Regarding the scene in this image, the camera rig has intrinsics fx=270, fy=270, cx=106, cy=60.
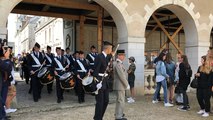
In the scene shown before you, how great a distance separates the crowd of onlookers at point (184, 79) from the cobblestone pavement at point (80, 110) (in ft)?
0.92

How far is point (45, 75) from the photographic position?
7.44 metres

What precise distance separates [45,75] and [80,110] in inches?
55.9

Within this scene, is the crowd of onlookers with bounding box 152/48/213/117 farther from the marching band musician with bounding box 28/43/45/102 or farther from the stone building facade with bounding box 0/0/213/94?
the marching band musician with bounding box 28/43/45/102

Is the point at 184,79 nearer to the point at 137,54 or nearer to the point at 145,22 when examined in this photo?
the point at 137,54

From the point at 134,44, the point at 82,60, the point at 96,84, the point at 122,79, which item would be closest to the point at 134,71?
the point at 134,44

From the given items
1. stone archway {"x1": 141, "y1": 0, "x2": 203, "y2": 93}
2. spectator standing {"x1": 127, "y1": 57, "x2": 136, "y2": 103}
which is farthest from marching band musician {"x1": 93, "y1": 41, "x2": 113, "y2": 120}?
stone archway {"x1": 141, "y1": 0, "x2": 203, "y2": 93}

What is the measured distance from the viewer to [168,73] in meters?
7.99

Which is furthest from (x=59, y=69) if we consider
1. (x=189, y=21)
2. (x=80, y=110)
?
(x=189, y=21)

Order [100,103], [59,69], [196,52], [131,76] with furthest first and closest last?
[196,52]
[131,76]
[59,69]
[100,103]

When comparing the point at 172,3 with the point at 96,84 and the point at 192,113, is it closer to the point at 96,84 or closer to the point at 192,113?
the point at 192,113

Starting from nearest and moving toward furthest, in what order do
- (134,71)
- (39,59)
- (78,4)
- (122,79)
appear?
(122,79), (39,59), (134,71), (78,4)

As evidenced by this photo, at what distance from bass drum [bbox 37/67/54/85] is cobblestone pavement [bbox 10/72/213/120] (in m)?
0.63

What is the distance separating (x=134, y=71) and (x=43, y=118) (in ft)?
11.8

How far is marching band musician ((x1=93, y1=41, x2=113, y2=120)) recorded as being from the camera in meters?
5.28
